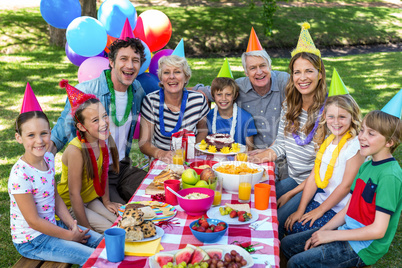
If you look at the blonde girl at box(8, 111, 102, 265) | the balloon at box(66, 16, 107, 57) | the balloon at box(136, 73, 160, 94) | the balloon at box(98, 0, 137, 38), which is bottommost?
the blonde girl at box(8, 111, 102, 265)

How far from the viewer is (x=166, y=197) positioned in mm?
2658

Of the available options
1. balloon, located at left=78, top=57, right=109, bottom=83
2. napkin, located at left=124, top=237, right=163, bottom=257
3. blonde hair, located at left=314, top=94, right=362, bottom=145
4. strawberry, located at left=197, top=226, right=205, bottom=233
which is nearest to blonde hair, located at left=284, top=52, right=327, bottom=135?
blonde hair, located at left=314, top=94, right=362, bottom=145

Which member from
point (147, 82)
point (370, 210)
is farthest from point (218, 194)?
point (147, 82)

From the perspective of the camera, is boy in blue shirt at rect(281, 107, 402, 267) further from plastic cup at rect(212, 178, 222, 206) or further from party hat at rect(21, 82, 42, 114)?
party hat at rect(21, 82, 42, 114)

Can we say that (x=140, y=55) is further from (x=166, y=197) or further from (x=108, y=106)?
(x=166, y=197)

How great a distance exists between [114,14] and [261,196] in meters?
3.25

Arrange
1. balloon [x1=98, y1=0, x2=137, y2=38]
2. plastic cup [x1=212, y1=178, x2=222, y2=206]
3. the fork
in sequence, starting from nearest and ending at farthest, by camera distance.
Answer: the fork → plastic cup [x1=212, y1=178, x2=222, y2=206] → balloon [x1=98, y1=0, x2=137, y2=38]

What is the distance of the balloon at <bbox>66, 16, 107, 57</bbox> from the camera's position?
4.27m

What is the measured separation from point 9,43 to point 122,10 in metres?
8.89

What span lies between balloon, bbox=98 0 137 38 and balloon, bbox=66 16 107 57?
0.40m

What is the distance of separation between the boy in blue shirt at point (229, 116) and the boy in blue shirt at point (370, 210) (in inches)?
68.0

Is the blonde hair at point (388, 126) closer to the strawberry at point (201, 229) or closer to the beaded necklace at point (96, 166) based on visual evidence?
the strawberry at point (201, 229)

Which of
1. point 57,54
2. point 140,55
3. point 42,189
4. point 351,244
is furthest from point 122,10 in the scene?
point 57,54

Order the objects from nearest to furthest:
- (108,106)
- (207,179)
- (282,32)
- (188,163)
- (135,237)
Result: (135,237) < (207,179) < (188,163) < (108,106) < (282,32)
